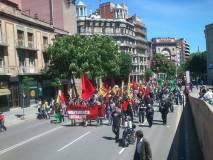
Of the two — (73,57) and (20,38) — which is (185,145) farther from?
(20,38)

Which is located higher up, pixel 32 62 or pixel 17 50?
pixel 17 50

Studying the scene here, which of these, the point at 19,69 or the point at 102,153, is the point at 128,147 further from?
the point at 19,69

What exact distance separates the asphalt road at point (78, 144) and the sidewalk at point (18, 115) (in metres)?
8.08

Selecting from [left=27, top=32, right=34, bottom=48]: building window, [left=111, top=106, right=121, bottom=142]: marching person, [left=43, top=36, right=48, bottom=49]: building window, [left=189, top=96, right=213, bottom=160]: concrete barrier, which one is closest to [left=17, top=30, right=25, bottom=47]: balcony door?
[left=27, top=32, right=34, bottom=48]: building window

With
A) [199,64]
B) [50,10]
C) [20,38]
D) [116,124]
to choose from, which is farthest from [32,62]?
[199,64]

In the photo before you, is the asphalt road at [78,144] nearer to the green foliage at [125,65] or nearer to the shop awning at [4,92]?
the shop awning at [4,92]

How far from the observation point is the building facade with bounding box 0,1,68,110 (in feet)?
136

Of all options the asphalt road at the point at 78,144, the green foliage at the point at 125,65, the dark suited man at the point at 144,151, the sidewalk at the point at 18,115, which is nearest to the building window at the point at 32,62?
the sidewalk at the point at 18,115

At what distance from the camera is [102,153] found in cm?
1620

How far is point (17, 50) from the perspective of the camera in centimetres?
4434

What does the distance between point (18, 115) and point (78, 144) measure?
19930mm

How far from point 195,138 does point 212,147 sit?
9.16 m

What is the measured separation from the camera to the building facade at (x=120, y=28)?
348 ft

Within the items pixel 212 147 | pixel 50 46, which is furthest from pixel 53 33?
pixel 212 147
